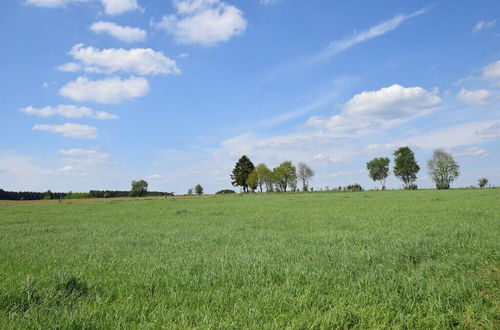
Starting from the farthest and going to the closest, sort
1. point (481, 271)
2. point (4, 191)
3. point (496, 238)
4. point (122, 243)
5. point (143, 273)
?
1. point (4, 191)
2. point (122, 243)
3. point (496, 238)
4. point (143, 273)
5. point (481, 271)

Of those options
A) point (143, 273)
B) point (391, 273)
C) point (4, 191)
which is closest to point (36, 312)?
point (143, 273)

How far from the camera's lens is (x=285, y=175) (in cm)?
13238

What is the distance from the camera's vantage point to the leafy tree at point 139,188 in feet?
475

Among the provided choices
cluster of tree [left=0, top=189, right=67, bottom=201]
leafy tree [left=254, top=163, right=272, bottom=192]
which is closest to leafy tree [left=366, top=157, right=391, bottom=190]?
leafy tree [left=254, top=163, right=272, bottom=192]

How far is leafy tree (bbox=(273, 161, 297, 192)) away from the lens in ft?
430

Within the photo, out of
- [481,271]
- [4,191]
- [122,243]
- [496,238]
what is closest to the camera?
[481,271]

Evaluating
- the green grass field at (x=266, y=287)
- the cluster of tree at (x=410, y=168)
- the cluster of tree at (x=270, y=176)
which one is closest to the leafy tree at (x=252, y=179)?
the cluster of tree at (x=270, y=176)

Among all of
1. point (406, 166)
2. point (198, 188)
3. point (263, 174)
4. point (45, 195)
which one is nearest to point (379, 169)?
point (406, 166)

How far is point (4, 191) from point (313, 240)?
14883cm

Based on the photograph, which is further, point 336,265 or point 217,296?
point 336,265

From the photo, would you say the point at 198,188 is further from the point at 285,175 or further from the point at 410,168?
the point at 410,168

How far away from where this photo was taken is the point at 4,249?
9734 millimetres

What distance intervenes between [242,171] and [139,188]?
50.7 m

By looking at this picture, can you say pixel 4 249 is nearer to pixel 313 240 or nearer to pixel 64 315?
pixel 64 315
